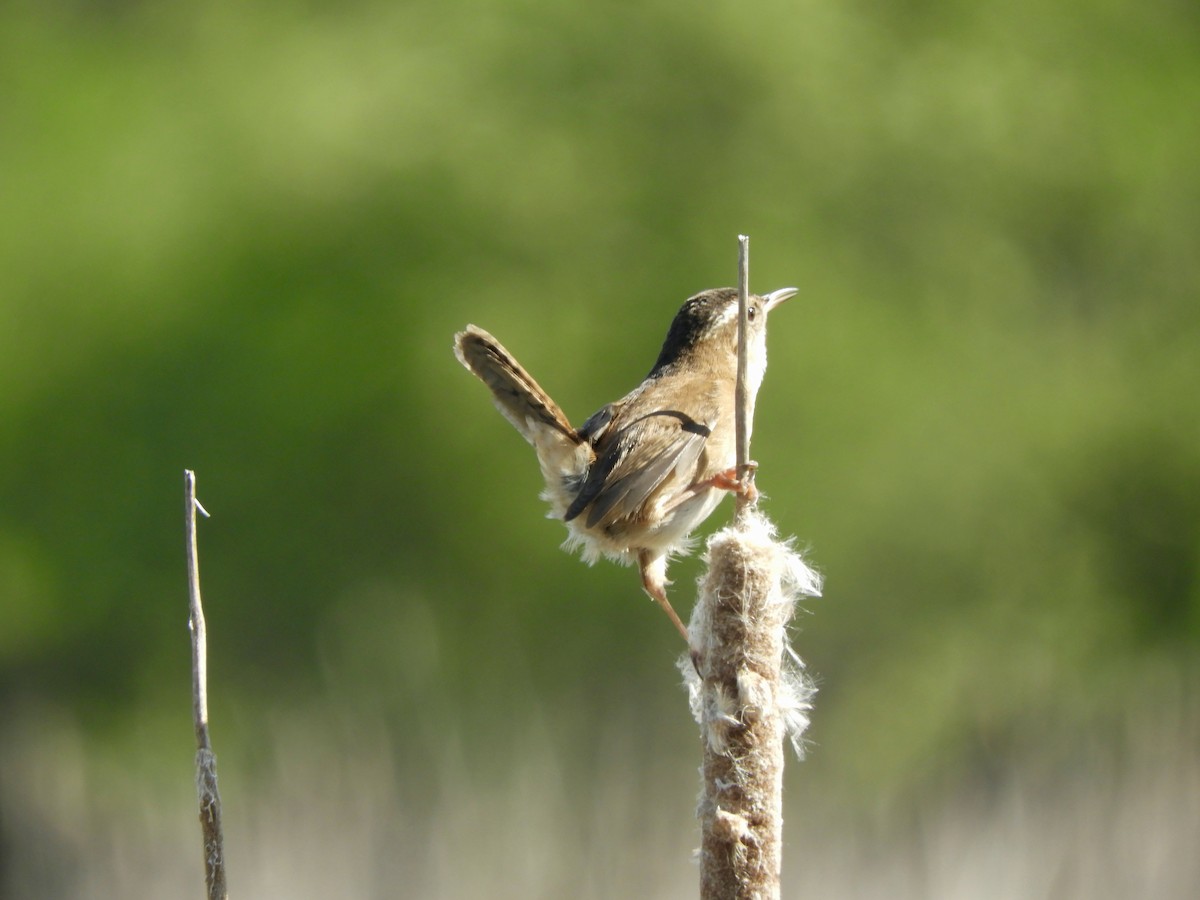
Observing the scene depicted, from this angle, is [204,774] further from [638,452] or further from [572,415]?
[572,415]

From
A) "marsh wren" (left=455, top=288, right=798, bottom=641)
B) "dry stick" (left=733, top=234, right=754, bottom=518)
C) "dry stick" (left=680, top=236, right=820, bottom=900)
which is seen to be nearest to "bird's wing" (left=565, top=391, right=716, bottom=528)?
"marsh wren" (left=455, top=288, right=798, bottom=641)

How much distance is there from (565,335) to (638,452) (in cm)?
519

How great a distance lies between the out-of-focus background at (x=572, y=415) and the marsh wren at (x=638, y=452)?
2.86 m

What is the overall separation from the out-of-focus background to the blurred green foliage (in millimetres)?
34

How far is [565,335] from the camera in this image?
8.02 metres

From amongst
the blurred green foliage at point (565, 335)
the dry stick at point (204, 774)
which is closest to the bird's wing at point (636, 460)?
the dry stick at point (204, 774)

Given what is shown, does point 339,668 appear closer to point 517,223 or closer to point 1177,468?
point 517,223

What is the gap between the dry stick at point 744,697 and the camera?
4.89 feet

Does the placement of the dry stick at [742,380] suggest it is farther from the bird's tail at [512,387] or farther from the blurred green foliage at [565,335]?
the blurred green foliage at [565,335]

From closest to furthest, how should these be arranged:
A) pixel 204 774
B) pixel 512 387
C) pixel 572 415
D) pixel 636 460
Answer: pixel 204 774, pixel 636 460, pixel 512 387, pixel 572 415

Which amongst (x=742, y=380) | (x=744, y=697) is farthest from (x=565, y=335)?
(x=744, y=697)

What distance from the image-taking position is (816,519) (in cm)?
763

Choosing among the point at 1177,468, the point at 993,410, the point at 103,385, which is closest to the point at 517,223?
the point at 103,385

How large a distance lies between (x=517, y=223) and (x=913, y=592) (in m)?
3.80
